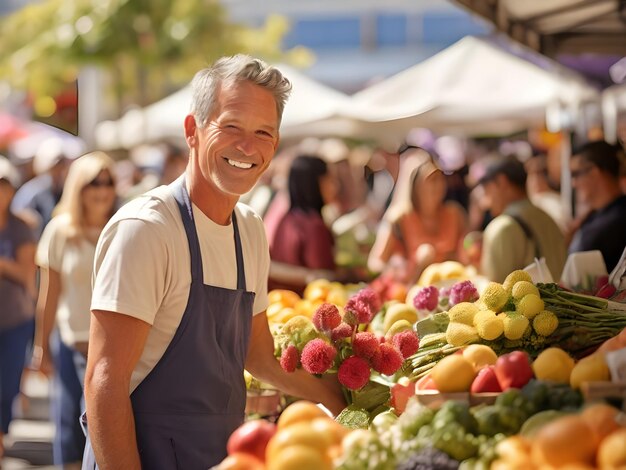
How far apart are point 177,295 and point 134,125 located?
13502 millimetres

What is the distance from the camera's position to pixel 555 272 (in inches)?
249

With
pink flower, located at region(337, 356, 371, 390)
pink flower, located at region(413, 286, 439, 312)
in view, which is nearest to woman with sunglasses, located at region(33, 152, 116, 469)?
pink flower, located at region(413, 286, 439, 312)

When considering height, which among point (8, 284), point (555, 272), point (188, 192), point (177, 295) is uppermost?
point (188, 192)

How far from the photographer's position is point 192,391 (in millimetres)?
3285

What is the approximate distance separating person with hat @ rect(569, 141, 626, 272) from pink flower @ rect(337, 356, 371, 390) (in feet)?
9.90

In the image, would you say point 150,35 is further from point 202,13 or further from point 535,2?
point 535,2

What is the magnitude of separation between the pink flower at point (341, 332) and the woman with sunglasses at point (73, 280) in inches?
130

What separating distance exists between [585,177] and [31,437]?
5.45m

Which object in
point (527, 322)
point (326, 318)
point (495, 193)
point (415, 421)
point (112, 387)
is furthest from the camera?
point (495, 193)

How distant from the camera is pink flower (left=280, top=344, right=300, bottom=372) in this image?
3.66 meters

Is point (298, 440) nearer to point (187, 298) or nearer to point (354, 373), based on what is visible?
point (187, 298)

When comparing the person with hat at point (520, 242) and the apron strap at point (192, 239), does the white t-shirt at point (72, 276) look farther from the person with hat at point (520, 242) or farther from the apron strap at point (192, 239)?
the apron strap at point (192, 239)

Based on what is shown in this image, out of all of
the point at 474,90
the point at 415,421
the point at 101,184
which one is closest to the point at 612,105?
the point at 474,90

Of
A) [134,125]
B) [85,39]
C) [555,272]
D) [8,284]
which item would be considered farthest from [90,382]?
[85,39]
